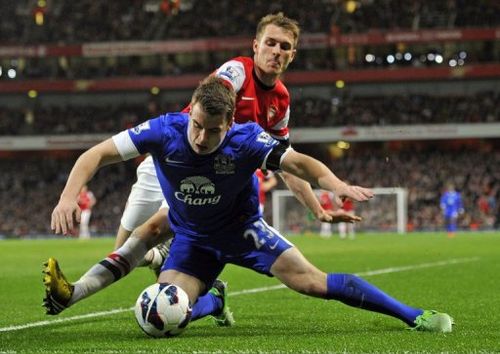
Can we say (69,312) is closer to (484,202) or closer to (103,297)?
(103,297)

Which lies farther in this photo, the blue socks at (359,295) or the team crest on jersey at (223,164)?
the blue socks at (359,295)

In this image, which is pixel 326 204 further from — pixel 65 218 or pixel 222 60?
pixel 65 218

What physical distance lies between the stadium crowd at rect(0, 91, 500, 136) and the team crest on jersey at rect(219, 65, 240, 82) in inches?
1618

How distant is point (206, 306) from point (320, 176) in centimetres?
168

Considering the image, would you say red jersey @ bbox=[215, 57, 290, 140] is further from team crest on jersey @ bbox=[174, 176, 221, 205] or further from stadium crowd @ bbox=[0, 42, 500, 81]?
stadium crowd @ bbox=[0, 42, 500, 81]

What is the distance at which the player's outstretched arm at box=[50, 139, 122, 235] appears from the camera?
5504mm

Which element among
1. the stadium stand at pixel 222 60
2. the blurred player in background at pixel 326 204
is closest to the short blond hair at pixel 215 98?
the blurred player in background at pixel 326 204

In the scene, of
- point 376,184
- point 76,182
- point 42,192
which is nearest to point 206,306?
point 76,182

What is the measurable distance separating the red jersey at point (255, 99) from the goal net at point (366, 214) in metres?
31.3

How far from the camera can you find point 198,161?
621cm

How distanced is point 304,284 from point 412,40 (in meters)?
42.7

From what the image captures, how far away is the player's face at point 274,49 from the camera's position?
7.48 metres

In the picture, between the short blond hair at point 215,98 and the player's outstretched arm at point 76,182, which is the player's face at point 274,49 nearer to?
the short blond hair at point 215,98

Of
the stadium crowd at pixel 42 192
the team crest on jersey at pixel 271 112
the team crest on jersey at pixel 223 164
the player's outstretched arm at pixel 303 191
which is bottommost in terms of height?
the stadium crowd at pixel 42 192
